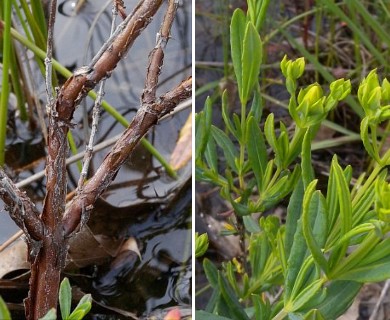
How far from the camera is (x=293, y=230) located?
26.0 inches

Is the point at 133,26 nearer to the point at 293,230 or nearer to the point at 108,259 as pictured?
the point at 293,230

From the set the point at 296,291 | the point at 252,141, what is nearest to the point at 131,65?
the point at 252,141

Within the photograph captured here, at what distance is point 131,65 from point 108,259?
1.37ft

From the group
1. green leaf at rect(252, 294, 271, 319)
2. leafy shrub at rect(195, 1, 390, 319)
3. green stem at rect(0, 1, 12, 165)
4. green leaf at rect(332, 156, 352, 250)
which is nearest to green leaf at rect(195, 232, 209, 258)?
leafy shrub at rect(195, 1, 390, 319)

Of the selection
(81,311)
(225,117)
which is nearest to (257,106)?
(225,117)

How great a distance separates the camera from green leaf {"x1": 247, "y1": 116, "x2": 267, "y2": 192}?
72 centimetres

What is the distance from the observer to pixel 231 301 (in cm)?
69

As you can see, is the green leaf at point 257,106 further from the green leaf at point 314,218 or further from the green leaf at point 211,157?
the green leaf at point 314,218

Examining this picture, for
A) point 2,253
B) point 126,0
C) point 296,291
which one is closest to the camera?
point 296,291

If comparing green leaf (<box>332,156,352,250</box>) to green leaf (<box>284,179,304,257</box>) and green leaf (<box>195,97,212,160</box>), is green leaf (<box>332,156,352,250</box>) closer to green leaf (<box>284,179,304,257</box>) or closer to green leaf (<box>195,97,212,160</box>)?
green leaf (<box>284,179,304,257</box>)

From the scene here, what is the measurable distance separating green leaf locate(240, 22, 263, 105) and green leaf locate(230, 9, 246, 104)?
13 mm

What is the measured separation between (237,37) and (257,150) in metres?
0.12

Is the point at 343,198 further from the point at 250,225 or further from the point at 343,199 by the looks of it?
the point at 250,225

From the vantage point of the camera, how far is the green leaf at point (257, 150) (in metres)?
0.72
